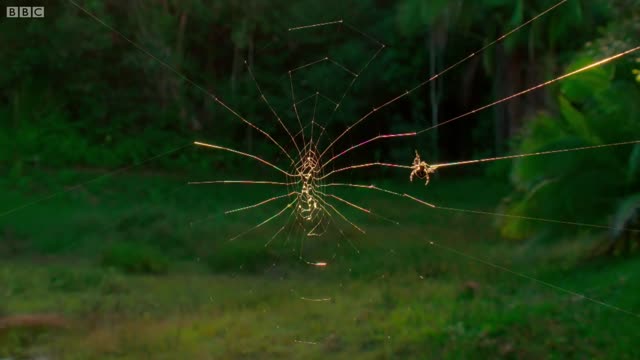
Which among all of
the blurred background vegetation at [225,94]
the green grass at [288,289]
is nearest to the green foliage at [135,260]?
the green grass at [288,289]

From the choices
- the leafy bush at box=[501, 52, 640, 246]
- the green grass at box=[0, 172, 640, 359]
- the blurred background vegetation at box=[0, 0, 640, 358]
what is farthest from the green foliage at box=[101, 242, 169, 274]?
the leafy bush at box=[501, 52, 640, 246]

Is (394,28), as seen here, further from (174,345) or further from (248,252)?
(174,345)

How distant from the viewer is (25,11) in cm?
2083

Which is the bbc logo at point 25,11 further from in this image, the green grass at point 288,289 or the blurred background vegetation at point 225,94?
the green grass at point 288,289

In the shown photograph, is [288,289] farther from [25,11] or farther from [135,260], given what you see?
[25,11]

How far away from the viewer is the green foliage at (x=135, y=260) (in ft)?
35.3

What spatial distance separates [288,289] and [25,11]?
14.5 metres

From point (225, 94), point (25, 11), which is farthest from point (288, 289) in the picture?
point (225, 94)

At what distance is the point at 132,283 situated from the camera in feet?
32.0

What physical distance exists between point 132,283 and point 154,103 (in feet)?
51.5

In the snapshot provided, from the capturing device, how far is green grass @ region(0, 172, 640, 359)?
681 cm

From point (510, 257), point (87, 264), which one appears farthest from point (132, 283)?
point (510, 257)

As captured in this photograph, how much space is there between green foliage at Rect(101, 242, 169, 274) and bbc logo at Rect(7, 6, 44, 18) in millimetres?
10530

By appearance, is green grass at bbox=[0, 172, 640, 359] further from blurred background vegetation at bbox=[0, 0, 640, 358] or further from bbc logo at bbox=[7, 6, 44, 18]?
bbc logo at bbox=[7, 6, 44, 18]
